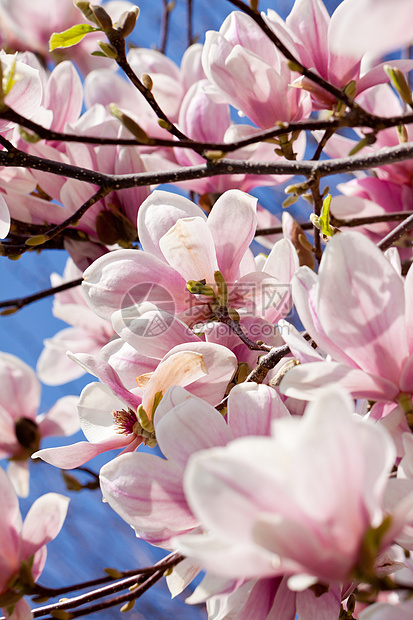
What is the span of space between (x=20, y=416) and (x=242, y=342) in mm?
842

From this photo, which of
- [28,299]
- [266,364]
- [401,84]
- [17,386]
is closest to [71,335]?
[17,386]

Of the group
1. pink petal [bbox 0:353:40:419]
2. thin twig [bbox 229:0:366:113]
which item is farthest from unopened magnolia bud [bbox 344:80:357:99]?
pink petal [bbox 0:353:40:419]

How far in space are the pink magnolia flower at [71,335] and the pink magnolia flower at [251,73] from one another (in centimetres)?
54

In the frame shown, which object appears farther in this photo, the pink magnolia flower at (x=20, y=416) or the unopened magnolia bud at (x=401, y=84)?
the pink magnolia flower at (x=20, y=416)

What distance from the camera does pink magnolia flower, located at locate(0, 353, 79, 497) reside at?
1.23m

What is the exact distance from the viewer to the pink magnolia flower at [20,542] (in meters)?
0.54

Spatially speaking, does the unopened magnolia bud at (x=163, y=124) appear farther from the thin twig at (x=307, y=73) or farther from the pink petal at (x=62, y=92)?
the pink petal at (x=62, y=92)

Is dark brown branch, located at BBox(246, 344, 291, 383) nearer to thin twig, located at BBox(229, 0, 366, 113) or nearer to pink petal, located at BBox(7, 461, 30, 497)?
thin twig, located at BBox(229, 0, 366, 113)

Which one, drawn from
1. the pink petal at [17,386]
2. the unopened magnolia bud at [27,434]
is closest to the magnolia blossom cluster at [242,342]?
the pink petal at [17,386]

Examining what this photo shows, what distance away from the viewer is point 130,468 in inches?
19.3

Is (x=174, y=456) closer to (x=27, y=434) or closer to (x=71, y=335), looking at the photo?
(x=71, y=335)

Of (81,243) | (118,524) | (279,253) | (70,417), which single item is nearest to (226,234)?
(279,253)

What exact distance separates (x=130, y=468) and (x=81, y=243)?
0.48 metres

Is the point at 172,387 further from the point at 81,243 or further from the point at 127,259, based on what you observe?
the point at 81,243
